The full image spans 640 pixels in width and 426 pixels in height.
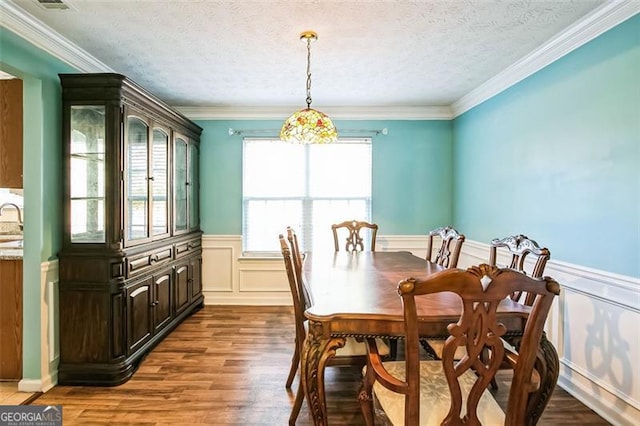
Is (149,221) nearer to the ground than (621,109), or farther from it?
nearer to the ground

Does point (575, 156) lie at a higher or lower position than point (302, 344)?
higher

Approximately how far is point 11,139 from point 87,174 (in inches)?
19.9

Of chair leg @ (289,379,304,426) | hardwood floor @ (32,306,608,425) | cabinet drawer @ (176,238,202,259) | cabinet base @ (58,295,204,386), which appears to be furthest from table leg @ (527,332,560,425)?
cabinet drawer @ (176,238,202,259)

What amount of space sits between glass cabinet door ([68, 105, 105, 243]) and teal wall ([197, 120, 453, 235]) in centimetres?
180

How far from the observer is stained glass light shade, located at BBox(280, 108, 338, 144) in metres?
2.48

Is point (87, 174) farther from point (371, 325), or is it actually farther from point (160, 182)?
point (371, 325)

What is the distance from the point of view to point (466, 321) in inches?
45.6

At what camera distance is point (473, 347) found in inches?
46.6

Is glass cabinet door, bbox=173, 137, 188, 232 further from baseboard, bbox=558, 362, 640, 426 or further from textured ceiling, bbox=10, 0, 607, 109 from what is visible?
baseboard, bbox=558, 362, 640, 426

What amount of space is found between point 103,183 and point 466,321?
260 centimetres

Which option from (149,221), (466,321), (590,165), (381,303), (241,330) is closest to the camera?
(466,321)

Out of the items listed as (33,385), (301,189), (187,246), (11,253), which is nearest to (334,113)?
(301,189)

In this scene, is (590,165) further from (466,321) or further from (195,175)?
(195,175)

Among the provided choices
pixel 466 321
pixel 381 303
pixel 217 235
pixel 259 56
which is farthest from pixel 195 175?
pixel 466 321
